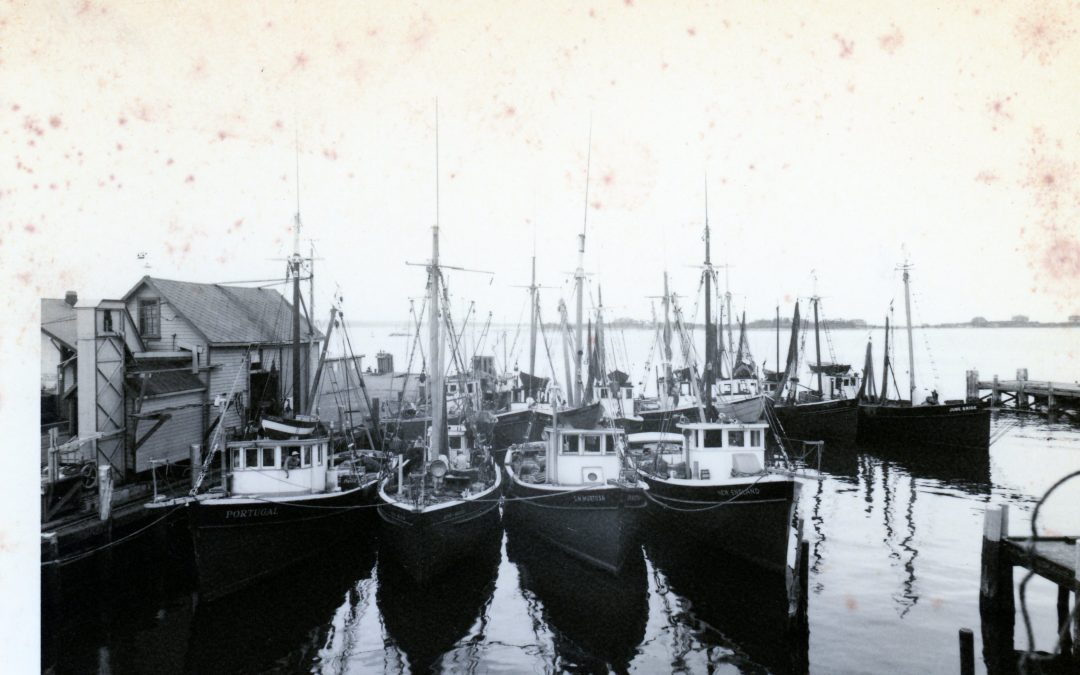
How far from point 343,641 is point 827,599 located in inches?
323

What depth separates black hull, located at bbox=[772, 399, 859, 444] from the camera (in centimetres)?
2709

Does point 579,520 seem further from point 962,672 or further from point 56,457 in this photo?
point 56,457

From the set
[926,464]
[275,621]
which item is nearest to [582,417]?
[275,621]

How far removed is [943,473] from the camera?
69.7ft

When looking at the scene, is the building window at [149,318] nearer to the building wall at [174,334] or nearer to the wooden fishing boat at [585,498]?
the building wall at [174,334]

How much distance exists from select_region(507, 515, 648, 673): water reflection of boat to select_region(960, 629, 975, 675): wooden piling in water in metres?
4.15

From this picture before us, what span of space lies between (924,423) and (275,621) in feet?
84.0

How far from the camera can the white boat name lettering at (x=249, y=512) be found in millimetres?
10837

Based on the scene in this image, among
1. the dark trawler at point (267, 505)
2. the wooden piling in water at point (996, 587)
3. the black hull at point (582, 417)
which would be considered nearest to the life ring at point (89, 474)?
the dark trawler at point (267, 505)

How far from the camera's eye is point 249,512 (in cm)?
1101

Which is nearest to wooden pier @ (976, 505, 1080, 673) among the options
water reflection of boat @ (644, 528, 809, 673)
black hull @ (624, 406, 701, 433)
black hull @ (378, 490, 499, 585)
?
water reflection of boat @ (644, 528, 809, 673)

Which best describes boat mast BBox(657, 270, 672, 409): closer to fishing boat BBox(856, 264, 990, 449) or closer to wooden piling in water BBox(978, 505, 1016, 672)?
fishing boat BBox(856, 264, 990, 449)

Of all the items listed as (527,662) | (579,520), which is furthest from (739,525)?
(527,662)

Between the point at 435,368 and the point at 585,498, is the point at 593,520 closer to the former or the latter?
the point at 585,498
